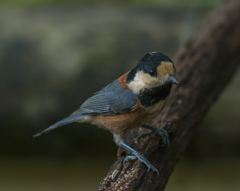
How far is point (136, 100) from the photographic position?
2309 millimetres

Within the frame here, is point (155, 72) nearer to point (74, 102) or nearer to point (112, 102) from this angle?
point (112, 102)

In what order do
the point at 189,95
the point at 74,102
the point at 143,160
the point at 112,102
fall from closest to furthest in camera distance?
the point at 143,160 < the point at 112,102 < the point at 189,95 < the point at 74,102

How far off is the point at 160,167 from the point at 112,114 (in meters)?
0.58

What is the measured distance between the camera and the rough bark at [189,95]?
6.86ft

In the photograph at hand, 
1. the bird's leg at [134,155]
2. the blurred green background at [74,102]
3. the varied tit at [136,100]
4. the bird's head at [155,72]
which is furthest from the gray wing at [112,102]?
the blurred green background at [74,102]

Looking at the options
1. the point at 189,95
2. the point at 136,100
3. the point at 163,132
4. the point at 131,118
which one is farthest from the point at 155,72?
the point at 189,95

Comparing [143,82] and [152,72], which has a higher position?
[152,72]

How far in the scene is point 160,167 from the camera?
221 centimetres

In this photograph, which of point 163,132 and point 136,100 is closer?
point 136,100

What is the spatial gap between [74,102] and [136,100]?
6.71 ft

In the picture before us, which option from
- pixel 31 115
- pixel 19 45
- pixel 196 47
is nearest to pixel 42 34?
pixel 19 45

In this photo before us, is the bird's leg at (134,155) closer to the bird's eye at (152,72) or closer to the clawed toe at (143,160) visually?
the clawed toe at (143,160)

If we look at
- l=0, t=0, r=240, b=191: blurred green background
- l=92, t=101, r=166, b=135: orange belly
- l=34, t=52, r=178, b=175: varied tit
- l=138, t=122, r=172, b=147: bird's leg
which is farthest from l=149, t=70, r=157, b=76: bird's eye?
l=0, t=0, r=240, b=191: blurred green background

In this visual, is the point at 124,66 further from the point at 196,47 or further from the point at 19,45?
the point at 19,45
